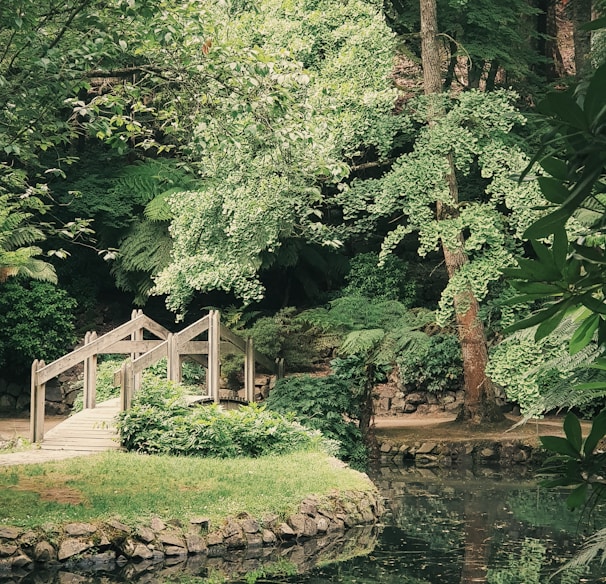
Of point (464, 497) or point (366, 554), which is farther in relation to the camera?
point (464, 497)

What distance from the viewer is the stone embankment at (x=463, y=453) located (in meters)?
13.5

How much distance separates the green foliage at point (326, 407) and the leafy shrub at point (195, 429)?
0.98 meters

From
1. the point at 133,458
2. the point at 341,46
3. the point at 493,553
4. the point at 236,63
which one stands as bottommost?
the point at 493,553

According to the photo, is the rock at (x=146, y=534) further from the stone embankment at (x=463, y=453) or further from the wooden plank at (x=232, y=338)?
the stone embankment at (x=463, y=453)

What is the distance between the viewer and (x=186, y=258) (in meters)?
13.5

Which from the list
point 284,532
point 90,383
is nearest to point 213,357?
point 90,383

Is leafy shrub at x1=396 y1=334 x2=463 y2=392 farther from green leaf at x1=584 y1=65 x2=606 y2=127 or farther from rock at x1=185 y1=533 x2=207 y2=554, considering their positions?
green leaf at x1=584 y1=65 x2=606 y2=127

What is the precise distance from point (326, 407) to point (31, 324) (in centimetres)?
635

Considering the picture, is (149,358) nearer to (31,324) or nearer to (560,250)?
(31,324)

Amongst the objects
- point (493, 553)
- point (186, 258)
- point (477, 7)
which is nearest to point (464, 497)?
point (493, 553)

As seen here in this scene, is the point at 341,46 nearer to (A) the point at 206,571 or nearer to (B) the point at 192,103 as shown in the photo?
(B) the point at 192,103

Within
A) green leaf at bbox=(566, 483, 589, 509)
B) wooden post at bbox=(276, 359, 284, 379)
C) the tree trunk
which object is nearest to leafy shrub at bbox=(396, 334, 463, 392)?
wooden post at bbox=(276, 359, 284, 379)

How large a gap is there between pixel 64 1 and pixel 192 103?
185cm

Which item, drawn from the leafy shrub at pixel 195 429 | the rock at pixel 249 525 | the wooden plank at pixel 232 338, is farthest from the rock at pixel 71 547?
the wooden plank at pixel 232 338
